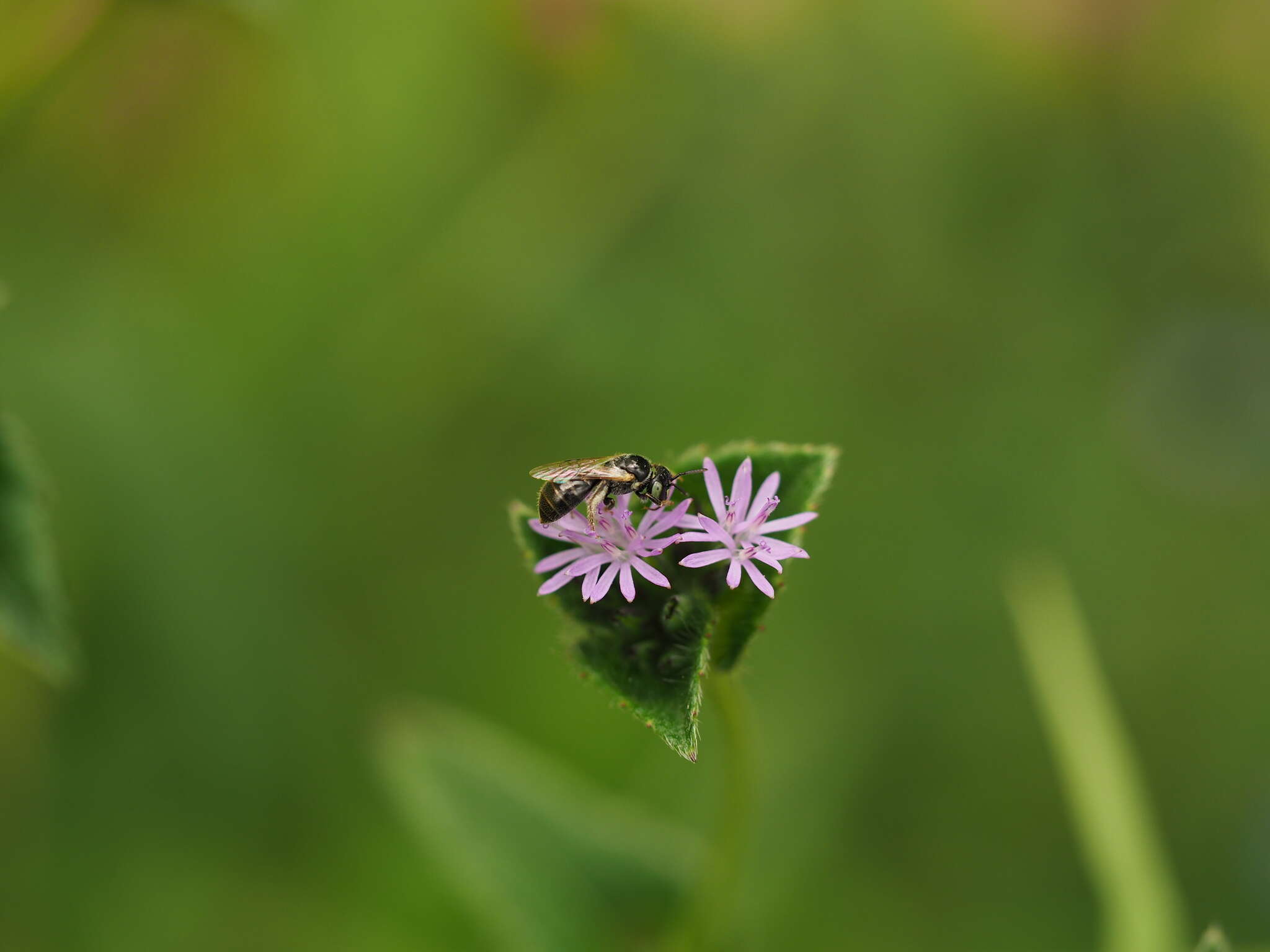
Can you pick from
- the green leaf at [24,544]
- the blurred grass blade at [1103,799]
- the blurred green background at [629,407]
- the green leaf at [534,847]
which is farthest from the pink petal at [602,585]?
the blurred green background at [629,407]

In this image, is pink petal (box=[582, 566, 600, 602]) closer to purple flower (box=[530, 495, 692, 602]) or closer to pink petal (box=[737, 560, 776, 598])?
purple flower (box=[530, 495, 692, 602])

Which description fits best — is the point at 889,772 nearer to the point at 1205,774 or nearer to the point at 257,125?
the point at 1205,774

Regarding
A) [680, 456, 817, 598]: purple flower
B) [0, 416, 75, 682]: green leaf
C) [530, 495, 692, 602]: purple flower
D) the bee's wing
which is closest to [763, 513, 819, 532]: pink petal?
[680, 456, 817, 598]: purple flower

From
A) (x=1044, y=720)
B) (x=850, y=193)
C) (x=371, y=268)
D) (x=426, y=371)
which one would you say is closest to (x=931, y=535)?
(x=1044, y=720)

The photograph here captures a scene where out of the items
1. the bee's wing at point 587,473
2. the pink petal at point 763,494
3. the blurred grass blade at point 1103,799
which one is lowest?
the bee's wing at point 587,473

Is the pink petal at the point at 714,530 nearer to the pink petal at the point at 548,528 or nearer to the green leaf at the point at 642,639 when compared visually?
the green leaf at the point at 642,639

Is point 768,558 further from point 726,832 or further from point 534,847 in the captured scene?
point 534,847

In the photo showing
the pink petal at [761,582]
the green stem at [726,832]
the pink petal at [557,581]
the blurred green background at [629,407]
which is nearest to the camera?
the pink petal at [761,582]
